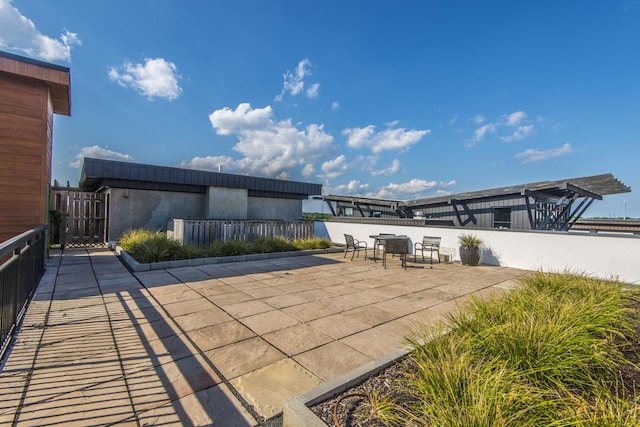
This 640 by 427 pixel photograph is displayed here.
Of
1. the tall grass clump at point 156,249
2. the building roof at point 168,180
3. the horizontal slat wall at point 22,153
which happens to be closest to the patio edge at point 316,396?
the tall grass clump at point 156,249

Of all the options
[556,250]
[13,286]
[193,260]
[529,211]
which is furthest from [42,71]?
[529,211]

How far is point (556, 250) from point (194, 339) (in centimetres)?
963

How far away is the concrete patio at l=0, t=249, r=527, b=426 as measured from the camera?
2170 mm

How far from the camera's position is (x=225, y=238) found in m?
10.4

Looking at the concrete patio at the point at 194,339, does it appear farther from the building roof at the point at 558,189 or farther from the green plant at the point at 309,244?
the building roof at the point at 558,189

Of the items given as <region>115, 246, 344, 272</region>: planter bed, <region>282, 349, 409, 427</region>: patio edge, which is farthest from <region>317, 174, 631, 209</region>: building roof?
<region>282, 349, 409, 427</region>: patio edge

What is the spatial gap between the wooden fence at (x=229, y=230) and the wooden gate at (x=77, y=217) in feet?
10.8

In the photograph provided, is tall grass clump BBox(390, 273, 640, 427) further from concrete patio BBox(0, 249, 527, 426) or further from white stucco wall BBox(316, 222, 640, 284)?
white stucco wall BBox(316, 222, 640, 284)

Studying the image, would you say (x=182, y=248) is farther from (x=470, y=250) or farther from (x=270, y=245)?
(x=470, y=250)

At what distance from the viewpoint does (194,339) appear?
3332 mm

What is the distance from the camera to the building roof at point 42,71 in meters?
6.48

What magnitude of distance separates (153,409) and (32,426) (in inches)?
29.2

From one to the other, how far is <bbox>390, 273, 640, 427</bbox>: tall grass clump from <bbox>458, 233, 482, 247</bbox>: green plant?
5.65 m

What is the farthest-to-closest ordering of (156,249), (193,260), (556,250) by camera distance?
1. (556,250)
2. (193,260)
3. (156,249)
